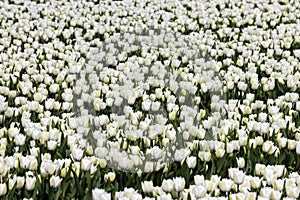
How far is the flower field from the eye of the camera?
360cm

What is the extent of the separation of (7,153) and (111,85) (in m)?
1.91

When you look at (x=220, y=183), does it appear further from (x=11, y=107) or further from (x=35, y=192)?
(x=11, y=107)

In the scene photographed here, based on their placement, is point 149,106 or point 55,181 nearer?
point 55,181

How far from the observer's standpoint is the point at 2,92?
5477 millimetres

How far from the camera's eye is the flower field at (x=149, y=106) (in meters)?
3.60

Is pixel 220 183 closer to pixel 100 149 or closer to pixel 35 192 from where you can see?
pixel 100 149

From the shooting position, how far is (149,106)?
5.12 metres

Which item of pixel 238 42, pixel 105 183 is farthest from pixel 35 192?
pixel 238 42

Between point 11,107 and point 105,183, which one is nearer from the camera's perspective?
point 105,183

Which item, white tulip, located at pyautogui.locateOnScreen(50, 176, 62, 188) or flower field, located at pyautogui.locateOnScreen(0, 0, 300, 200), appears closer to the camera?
white tulip, located at pyautogui.locateOnScreen(50, 176, 62, 188)

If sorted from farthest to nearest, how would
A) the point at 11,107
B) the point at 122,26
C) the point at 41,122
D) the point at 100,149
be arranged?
the point at 122,26 → the point at 11,107 → the point at 41,122 → the point at 100,149

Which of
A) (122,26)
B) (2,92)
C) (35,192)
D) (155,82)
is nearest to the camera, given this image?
(35,192)

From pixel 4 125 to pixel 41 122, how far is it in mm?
307

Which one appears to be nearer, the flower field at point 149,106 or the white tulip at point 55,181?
the white tulip at point 55,181
